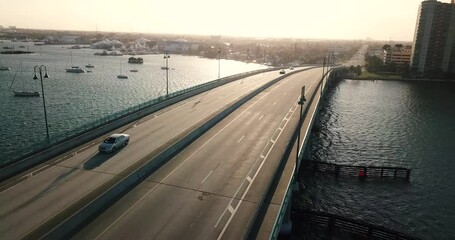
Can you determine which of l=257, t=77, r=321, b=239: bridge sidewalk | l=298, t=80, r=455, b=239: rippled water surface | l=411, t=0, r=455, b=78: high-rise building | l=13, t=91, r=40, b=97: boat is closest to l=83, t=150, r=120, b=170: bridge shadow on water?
l=257, t=77, r=321, b=239: bridge sidewalk

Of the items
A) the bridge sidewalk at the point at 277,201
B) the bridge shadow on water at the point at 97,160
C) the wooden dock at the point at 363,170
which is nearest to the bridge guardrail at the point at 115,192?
the bridge shadow on water at the point at 97,160

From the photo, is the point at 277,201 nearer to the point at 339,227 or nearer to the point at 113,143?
the point at 339,227

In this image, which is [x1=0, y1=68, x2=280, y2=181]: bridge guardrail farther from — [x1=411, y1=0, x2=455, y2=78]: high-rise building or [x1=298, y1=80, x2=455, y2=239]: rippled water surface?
[x1=411, y1=0, x2=455, y2=78]: high-rise building

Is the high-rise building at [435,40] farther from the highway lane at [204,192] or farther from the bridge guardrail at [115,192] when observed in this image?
the bridge guardrail at [115,192]

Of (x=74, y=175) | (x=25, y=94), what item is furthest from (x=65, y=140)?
(x=25, y=94)

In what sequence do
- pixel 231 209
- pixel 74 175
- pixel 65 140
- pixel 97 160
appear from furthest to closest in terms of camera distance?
pixel 65 140, pixel 97 160, pixel 74 175, pixel 231 209

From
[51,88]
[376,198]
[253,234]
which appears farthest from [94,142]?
[51,88]
